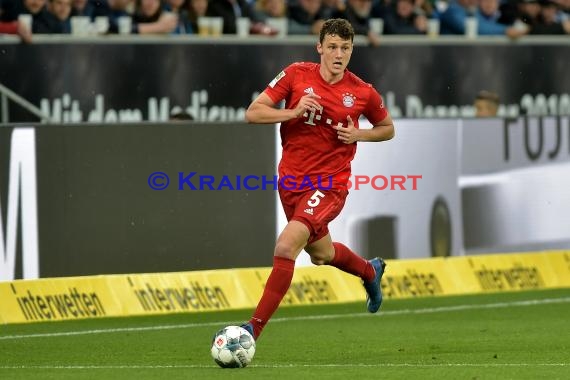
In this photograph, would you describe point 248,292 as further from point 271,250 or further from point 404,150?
point 404,150

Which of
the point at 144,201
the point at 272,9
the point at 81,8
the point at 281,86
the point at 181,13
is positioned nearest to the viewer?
the point at 281,86

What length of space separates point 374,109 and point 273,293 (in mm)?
1670

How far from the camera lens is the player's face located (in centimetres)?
1143

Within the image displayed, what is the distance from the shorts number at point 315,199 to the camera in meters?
11.6

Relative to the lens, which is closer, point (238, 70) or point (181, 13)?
point (238, 70)

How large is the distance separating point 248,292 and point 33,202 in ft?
7.68

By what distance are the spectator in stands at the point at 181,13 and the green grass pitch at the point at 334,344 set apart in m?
4.76

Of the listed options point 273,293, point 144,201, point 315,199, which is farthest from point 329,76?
point 144,201

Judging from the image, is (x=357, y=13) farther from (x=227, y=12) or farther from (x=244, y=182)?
(x=244, y=182)

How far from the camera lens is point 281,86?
11664mm

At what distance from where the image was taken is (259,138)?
53.0 ft

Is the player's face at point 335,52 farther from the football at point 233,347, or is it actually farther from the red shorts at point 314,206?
the football at point 233,347

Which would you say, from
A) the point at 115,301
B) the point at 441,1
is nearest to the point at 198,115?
the point at 115,301

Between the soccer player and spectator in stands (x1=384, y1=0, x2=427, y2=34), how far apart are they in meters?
9.65
